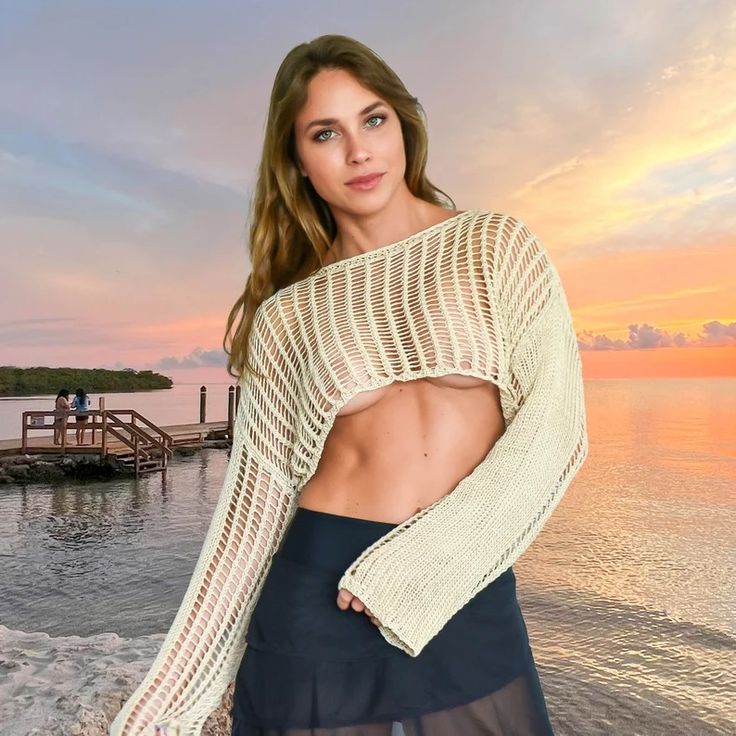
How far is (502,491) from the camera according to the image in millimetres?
1603

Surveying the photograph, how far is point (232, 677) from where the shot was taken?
77.6 inches

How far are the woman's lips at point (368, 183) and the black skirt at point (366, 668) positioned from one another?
872 mm

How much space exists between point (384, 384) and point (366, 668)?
0.65m

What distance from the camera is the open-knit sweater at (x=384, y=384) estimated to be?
61.4 inches

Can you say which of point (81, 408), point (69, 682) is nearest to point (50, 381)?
point (81, 408)

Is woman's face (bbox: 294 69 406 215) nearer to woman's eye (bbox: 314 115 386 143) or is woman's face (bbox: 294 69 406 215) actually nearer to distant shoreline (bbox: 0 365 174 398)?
woman's eye (bbox: 314 115 386 143)

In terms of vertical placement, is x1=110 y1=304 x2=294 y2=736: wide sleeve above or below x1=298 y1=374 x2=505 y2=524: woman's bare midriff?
below

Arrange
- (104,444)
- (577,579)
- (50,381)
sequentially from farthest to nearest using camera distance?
(50,381) < (104,444) < (577,579)

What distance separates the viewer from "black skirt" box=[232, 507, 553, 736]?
156cm

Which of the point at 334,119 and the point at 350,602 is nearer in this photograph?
the point at 350,602

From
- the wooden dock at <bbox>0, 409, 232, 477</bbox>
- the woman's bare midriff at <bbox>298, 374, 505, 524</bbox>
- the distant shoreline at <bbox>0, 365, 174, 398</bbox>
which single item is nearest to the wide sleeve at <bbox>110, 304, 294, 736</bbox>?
the woman's bare midriff at <bbox>298, 374, 505, 524</bbox>

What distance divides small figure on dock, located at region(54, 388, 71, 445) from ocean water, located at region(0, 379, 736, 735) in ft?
5.28

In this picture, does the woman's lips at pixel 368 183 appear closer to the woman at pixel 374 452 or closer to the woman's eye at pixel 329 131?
the woman at pixel 374 452

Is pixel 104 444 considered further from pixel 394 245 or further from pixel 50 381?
pixel 50 381
